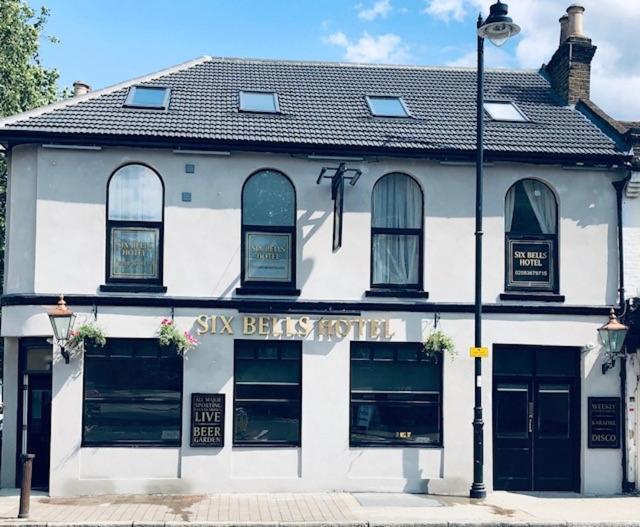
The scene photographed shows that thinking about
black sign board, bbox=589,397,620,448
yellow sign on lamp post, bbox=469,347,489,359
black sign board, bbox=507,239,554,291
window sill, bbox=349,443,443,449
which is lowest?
window sill, bbox=349,443,443,449

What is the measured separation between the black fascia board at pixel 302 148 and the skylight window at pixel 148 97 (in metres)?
1.35

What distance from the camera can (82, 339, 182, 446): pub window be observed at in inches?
576

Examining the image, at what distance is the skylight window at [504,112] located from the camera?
1704cm

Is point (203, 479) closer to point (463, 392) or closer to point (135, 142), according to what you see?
point (463, 392)

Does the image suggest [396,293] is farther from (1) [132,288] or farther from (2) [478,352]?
(1) [132,288]

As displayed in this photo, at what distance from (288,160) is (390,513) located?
6.75 metres

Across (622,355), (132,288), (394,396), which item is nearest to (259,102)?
(132,288)

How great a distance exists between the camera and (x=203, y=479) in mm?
14570

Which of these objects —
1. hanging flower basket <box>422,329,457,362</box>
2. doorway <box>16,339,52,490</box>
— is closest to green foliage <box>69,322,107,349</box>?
doorway <box>16,339,52,490</box>

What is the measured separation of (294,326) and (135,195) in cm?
391

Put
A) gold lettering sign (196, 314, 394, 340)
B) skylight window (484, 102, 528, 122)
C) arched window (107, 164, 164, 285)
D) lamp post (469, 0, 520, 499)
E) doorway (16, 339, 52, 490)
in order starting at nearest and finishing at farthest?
lamp post (469, 0, 520, 499), gold lettering sign (196, 314, 394, 340), arched window (107, 164, 164, 285), doorway (16, 339, 52, 490), skylight window (484, 102, 528, 122)

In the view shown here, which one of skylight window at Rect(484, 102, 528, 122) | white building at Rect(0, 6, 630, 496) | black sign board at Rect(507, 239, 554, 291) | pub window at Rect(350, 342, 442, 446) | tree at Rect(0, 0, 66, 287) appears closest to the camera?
white building at Rect(0, 6, 630, 496)

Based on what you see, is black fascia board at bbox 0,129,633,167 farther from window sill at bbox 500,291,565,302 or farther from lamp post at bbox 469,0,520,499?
window sill at bbox 500,291,565,302

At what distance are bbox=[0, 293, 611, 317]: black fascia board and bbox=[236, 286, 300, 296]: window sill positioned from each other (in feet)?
0.44
